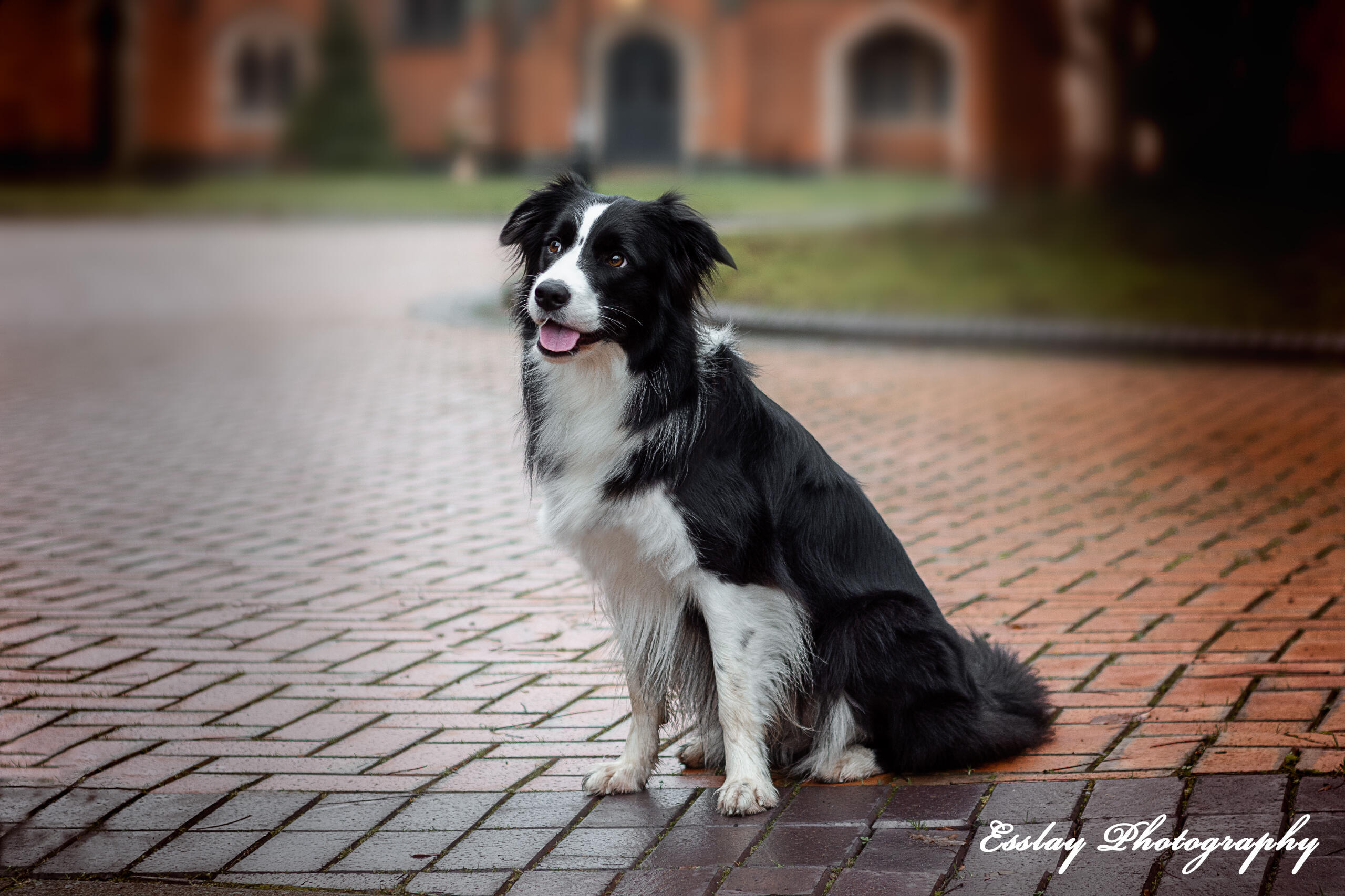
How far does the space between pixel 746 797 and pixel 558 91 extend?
3117 centimetres

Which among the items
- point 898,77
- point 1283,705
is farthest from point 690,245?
point 898,77

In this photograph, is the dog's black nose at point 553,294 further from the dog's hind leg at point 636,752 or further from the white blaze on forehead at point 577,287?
the dog's hind leg at point 636,752

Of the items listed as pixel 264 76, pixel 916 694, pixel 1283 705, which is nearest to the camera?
pixel 916 694

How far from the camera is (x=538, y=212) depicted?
10.8 feet

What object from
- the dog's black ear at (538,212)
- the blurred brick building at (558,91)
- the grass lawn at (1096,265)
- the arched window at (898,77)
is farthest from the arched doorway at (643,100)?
the dog's black ear at (538,212)

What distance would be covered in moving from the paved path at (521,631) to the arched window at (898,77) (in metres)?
13.0

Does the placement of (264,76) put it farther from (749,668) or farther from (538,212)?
(749,668)

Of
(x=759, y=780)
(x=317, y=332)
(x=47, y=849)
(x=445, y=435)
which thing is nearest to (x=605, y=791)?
(x=759, y=780)

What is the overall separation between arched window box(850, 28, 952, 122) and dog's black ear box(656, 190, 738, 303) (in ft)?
58.3

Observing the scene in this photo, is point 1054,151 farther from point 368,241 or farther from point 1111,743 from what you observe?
point 1111,743

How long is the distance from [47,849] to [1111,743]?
2.44m

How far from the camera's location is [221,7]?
58.6 ft

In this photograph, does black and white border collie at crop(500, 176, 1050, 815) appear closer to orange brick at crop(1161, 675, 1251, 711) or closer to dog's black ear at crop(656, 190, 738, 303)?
dog's black ear at crop(656, 190, 738, 303)

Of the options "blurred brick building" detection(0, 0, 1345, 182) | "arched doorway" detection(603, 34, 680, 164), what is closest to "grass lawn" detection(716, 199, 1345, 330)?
"blurred brick building" detection(0, 0, 1345, 182)
